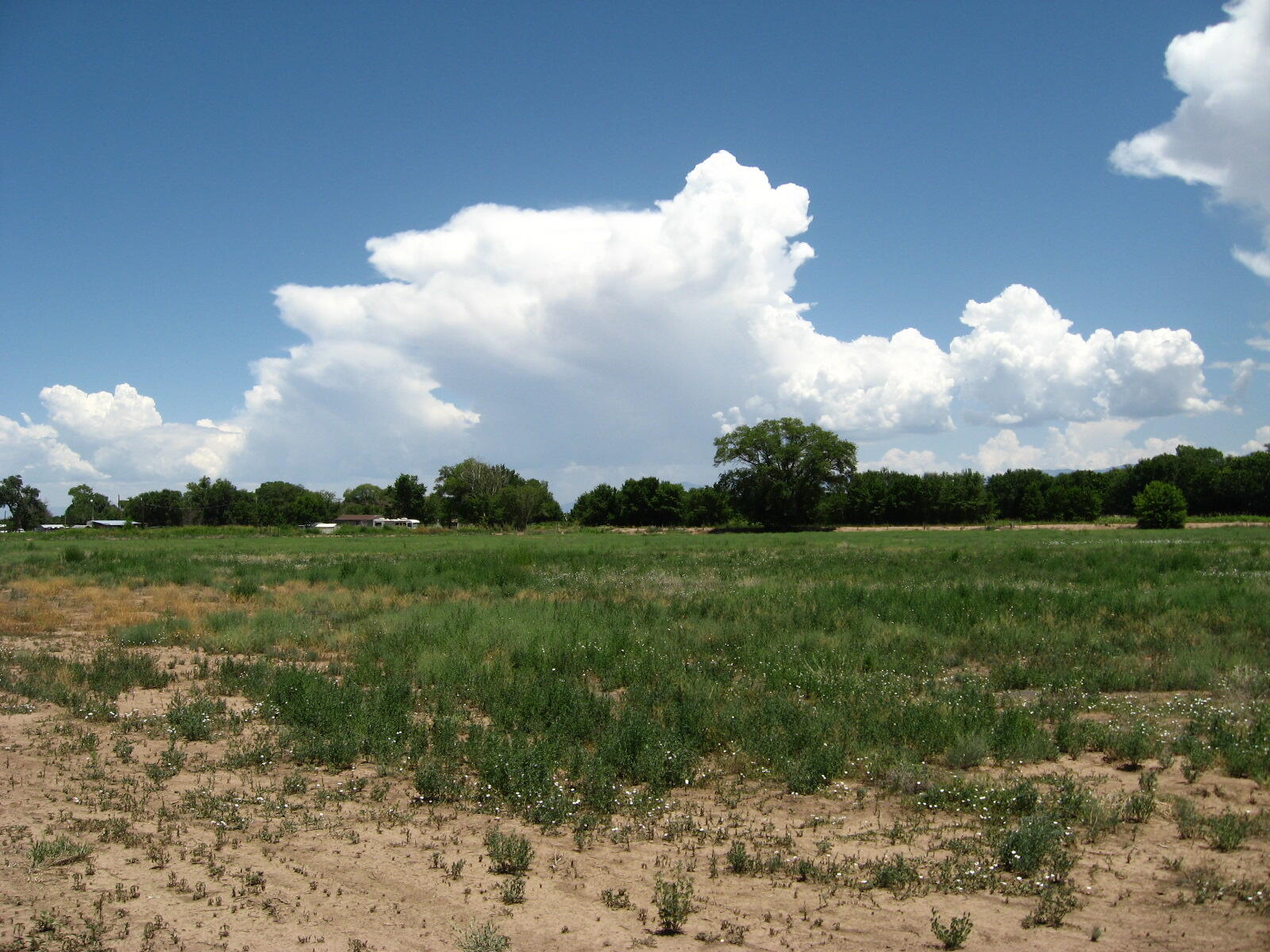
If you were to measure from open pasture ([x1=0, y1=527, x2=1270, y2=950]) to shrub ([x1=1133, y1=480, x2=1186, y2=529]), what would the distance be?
254ft

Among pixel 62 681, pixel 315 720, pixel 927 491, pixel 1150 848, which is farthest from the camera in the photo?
pixel 927 491

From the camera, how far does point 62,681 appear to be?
13.1 metres

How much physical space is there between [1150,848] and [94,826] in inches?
371

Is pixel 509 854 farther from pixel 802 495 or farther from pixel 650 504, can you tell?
pixel 650 504

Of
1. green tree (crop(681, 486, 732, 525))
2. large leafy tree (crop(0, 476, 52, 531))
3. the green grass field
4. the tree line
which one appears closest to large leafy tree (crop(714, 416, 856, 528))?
the tree line

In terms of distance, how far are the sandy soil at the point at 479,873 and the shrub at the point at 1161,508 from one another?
295 ft

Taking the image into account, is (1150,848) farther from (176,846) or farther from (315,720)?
(315,720)

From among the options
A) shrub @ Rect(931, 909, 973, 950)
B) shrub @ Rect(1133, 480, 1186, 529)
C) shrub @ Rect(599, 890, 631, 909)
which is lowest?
shrub @ Rect(599, 890, 631, 909)

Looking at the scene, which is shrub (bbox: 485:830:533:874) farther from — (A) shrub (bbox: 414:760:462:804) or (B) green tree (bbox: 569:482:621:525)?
(B) green tree (bbox: 569:482:621:525)

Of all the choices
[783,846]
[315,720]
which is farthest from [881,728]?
[315,720]

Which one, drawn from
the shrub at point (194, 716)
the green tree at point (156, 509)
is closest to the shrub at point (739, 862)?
the shrub at point (194, 716)

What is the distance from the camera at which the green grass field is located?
8656 mm

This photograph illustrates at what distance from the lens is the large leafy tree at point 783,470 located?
101 meters

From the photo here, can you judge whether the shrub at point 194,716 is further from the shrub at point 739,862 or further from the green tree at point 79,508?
the green tree at point 79,508
